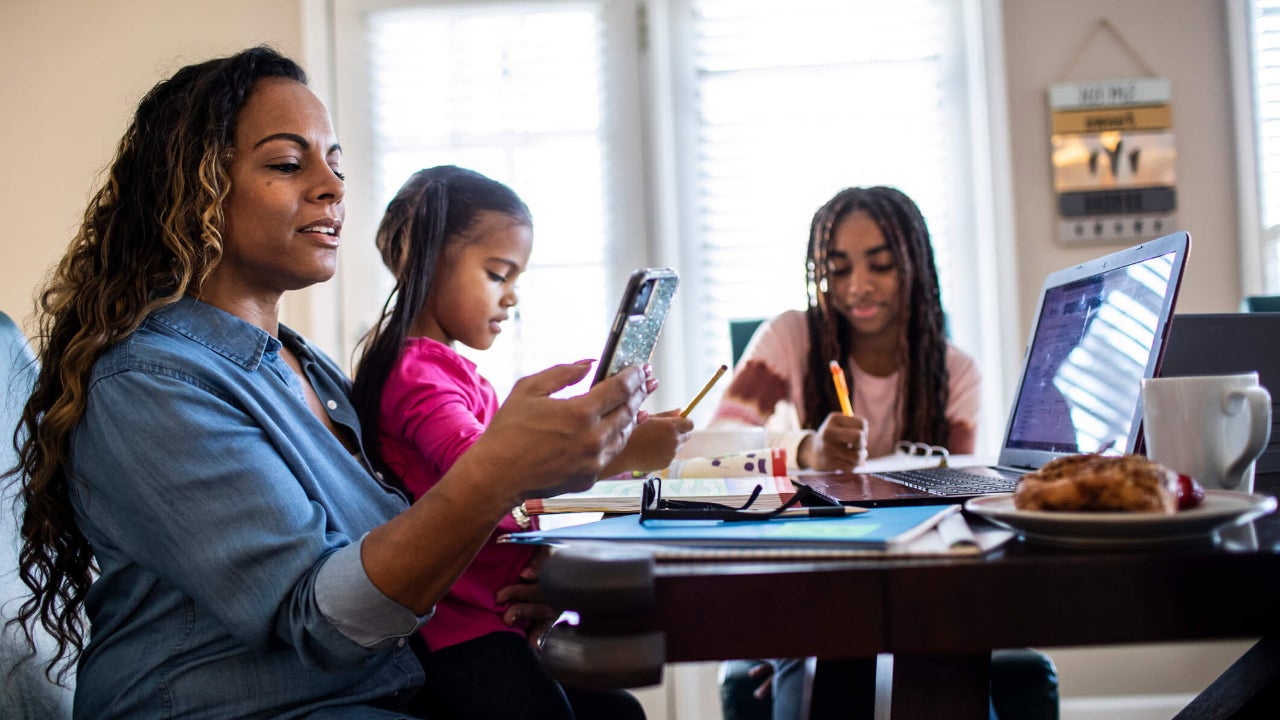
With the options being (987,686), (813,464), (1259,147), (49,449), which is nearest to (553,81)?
(813,464)

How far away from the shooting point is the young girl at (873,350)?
6.73ft

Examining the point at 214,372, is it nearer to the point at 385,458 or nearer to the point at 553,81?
the point at 385,458

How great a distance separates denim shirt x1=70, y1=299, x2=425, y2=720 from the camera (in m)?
0.79

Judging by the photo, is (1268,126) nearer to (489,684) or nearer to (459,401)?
(459,401)

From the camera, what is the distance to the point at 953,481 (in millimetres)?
1122

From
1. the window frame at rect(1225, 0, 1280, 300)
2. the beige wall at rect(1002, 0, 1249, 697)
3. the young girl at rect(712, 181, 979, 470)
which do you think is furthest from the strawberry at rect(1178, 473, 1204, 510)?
the window frame at rect(1225, 0, 1280, 300)

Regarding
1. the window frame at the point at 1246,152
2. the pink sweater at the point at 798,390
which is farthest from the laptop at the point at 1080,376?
the window frame at the point at 1246,152

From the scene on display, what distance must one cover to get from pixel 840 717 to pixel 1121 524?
2.56 ft

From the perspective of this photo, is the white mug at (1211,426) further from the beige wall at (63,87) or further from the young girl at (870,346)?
the beige wall at (63,87)

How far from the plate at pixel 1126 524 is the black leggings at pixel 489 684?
0.64m

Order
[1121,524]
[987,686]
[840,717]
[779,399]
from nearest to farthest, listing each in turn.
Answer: [1121,524]
[987,686]
[840,717]
[779,399]

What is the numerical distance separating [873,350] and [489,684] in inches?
51.8

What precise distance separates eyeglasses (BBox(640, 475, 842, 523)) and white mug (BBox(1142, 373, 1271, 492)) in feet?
0.90

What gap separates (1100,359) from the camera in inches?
45.7
